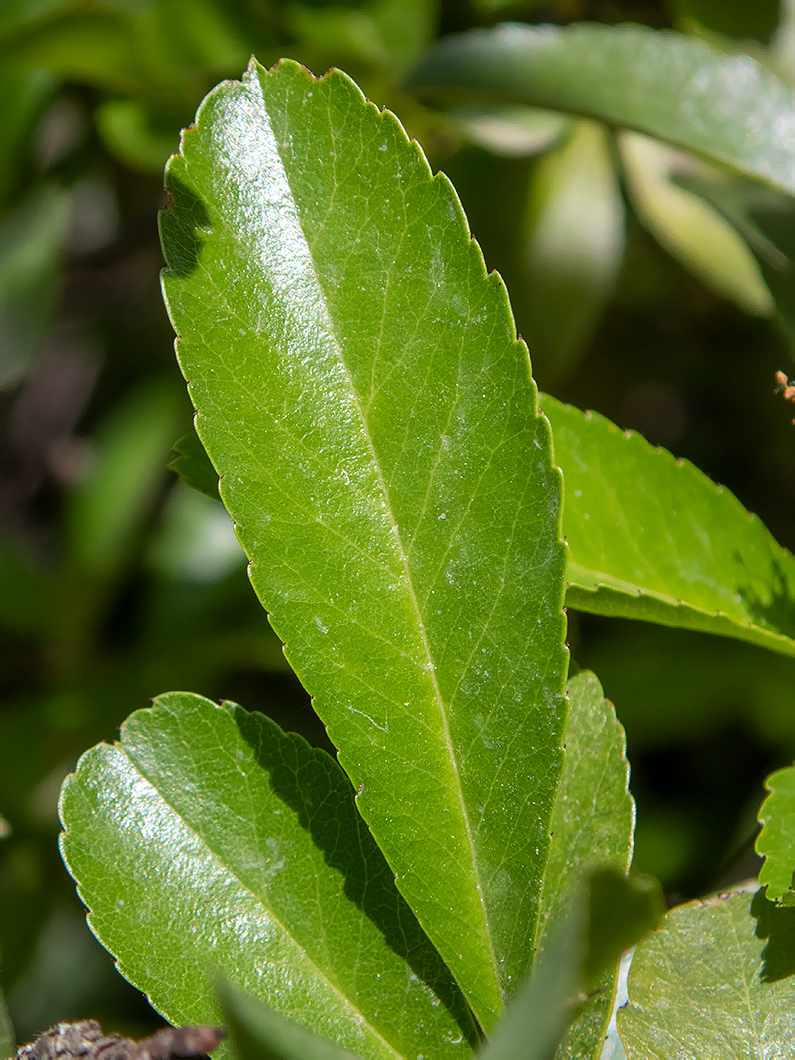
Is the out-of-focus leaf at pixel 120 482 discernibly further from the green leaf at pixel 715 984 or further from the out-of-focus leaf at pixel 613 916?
the out-of-focus leaf at pixel 613 916

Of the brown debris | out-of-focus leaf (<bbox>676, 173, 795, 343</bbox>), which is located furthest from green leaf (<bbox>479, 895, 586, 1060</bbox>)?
out-of-focus leaf (<bbox>676, 173, 795, 343</bbox>)

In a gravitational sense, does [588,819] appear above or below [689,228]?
below

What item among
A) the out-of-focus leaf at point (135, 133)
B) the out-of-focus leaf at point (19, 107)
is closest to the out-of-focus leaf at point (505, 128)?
the out-of-focus leaf at point (135, 133)

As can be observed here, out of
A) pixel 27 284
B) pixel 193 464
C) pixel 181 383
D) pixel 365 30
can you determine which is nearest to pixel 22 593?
pixel 181 383

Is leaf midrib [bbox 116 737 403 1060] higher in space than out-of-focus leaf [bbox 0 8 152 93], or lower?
lower

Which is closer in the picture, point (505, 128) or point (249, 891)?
point (249, 891)

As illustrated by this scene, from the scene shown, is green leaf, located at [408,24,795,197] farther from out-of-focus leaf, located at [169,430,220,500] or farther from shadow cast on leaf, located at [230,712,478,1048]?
shadow cast on leaf, located at [230,712,478,1048]

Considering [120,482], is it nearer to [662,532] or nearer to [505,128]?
[505,128]
